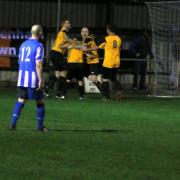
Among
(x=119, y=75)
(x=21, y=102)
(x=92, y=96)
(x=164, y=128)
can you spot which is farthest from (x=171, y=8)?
(x=21, y=102)

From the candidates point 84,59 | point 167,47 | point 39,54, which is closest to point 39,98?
point 39,54

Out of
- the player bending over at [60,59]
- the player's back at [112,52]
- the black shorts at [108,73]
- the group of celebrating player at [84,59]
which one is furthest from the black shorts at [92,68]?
the player bending over at [60,59]

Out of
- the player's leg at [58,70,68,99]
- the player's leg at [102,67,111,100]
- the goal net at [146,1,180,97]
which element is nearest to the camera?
the player's leg at [102,67,111,100]

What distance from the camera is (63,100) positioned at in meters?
19.4

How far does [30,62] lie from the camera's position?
12.2 metres

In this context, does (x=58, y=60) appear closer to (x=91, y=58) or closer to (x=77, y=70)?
(x=77, y=70)

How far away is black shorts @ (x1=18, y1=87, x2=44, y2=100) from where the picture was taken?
12195 mm

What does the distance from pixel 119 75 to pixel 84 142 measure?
1585 centimetres

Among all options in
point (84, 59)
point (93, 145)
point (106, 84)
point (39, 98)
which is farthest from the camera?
point (84, 59)

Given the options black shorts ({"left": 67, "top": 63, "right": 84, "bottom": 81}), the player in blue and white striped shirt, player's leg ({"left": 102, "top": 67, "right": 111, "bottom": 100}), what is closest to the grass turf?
the player in blue and white striped shirt

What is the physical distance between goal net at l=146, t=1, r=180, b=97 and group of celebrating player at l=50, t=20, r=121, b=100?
7.89 feet

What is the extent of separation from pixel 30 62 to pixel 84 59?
7944 mm

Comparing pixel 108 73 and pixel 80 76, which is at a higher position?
pixel 108 73

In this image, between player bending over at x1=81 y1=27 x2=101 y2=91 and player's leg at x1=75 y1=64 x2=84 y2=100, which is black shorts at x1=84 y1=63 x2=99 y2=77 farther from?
player's leg at x1=75 y1=64 x2=84 y2=100
